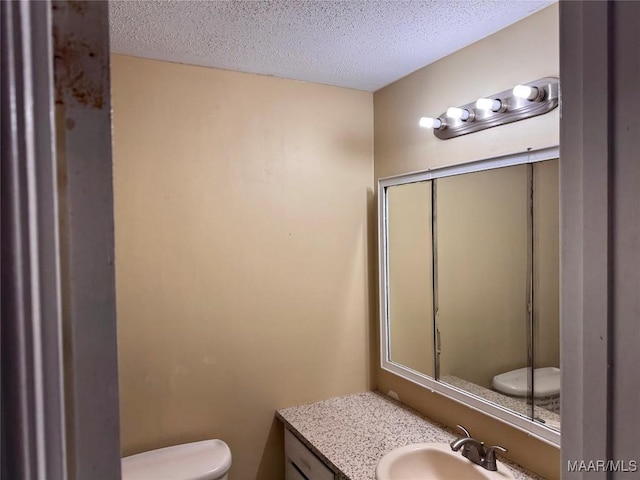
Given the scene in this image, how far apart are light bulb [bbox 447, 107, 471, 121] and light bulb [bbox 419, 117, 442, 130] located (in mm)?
68

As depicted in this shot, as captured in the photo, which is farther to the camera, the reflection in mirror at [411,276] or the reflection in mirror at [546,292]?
the reflection in mirror at [411,276]

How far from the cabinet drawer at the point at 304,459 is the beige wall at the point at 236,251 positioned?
0.41 ft

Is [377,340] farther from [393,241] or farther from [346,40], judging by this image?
[346,40]

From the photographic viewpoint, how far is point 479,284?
175 cm

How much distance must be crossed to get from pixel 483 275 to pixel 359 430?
85 cm

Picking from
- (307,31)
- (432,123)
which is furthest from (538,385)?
(307,31)

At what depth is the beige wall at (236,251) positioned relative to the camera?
1.78 metres

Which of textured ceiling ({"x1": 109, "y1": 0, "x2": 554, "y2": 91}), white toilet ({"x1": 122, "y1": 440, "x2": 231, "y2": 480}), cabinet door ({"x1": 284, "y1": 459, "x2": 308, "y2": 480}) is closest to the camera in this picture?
textured ceiling ({"x1": 109, "y1": 0, "x2": 554, "y2": 91})

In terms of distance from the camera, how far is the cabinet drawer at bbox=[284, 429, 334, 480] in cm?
170

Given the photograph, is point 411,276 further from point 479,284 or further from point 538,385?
point 538,385

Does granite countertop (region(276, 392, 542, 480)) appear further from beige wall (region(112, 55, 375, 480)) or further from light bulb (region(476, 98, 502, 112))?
light bulb (region(476, 98, 502, 112))

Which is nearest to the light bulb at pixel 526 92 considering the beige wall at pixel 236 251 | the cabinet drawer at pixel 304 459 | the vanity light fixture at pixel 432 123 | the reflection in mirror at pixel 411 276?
the vanity light fixture at pixel 432 123

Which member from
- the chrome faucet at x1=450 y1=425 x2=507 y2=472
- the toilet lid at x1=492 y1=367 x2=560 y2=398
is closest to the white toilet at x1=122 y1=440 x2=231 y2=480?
A: the chrome faucet at x1=450 y1=425 x2=507 y2=472

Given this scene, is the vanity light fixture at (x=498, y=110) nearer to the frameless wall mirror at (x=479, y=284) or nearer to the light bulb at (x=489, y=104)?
the light bulb at (x=489, y=104)
